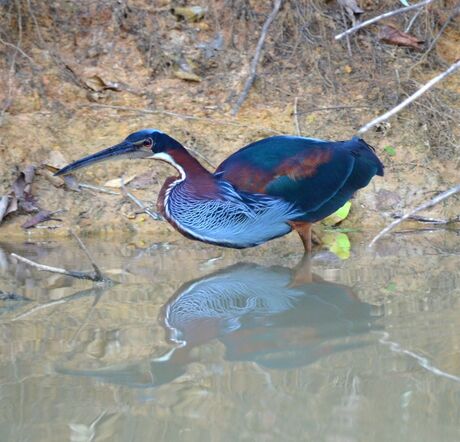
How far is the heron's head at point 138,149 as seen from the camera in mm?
5895

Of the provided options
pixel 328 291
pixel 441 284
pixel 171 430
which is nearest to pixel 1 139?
pixel 328 291

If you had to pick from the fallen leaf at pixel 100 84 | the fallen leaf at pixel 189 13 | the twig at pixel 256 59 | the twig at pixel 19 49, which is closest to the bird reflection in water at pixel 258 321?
the twig at pixel 256 59

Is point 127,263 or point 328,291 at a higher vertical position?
point 328,291

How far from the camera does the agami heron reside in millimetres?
5867

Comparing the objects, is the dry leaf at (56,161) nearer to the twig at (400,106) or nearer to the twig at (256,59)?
the twig at (256,59)

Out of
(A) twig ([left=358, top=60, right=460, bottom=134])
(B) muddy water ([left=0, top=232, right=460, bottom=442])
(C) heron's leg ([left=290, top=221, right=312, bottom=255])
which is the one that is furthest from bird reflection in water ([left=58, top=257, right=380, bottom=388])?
(A) twig ([left=358, top=60, right=460, bottom=134])

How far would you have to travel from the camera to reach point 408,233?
A: 21.8ft

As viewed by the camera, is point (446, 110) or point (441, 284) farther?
point (446, 110)

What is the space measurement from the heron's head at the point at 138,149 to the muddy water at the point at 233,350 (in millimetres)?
619

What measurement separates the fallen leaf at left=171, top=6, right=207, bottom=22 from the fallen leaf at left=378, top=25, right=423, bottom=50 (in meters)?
1.61

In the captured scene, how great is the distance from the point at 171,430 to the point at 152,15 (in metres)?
5.55

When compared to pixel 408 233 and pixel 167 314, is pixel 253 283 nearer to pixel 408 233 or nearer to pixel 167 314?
pixel 167 314

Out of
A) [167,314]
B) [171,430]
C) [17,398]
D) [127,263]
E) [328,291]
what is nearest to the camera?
[171,430]

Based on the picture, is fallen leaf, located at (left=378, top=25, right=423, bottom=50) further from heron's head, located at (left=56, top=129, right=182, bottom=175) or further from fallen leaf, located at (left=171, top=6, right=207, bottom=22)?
heron's head, located at (left=56, top=129, right=182, bottom=175)
